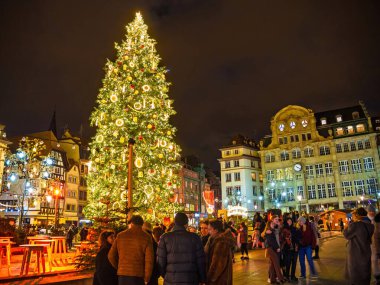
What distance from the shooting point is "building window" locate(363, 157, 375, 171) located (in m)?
56.0

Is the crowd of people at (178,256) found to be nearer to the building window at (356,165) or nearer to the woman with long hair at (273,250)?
the woman with long hair at (273,250)

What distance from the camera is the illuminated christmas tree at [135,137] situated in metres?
17.6

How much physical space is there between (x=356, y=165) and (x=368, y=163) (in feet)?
6.00

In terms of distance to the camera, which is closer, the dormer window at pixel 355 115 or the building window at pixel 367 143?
the building window at pixel 367 143

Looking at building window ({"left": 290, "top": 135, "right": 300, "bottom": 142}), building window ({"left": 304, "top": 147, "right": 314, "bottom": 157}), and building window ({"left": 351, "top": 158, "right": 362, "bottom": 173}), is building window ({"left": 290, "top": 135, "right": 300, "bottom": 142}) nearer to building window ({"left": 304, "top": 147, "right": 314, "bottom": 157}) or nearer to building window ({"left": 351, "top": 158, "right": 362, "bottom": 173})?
building window ({"left": 304, "top": 147, "right": 314, "bottom": 157})

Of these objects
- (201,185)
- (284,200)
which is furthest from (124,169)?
(201,185)

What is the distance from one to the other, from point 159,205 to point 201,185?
69196 mm

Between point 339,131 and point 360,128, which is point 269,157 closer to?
point 339,131

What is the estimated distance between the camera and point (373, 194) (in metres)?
54.2

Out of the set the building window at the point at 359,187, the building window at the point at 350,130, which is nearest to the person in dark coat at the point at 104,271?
the building window at the point at 359,187

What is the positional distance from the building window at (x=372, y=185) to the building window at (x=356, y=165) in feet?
7.76

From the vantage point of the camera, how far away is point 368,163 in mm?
56406

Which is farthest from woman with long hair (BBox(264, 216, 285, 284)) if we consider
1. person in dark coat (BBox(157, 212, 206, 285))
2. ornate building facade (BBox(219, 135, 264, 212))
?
ornate building facade (BBox(219, 135, 264, 212))

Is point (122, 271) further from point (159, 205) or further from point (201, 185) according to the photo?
point (201, 185)
